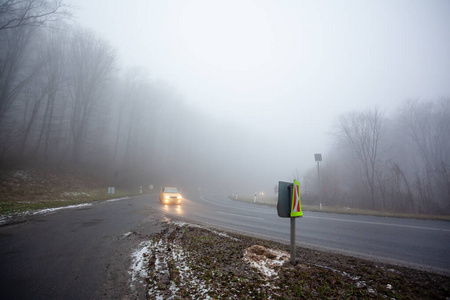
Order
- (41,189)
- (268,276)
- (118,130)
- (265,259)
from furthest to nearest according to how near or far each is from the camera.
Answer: (118,130) → (41,189) → (265,259) → (268,276)

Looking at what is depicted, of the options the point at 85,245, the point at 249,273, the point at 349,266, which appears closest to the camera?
the point at 249,273

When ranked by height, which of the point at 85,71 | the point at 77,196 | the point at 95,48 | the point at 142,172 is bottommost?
the point at 77,196

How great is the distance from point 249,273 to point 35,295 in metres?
3.20

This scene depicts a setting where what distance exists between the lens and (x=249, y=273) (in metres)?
3.45

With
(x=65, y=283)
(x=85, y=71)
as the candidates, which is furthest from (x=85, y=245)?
(x=85, y=71)

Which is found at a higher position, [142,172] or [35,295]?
[142,172]

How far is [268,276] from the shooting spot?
337 centimetres

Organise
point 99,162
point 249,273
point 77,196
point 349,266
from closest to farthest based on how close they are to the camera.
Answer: point 249,273, point 349,266, point 77,196, point 99,162

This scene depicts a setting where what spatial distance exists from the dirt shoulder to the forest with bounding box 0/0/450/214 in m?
14.9

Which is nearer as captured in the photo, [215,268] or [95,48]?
[215,268]

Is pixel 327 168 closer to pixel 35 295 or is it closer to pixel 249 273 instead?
pixel 249 273

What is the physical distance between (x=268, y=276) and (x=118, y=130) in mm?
35370

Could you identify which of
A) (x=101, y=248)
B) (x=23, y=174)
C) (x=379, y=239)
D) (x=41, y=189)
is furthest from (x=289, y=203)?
(x=23, y=174)

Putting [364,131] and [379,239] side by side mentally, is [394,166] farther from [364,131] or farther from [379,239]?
[379,239]
